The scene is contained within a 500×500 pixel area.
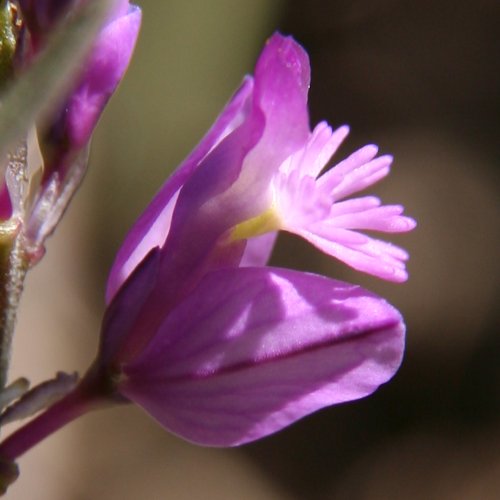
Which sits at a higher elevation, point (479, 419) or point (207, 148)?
point (207, 148)

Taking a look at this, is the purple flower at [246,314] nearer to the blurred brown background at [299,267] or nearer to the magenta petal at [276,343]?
the magenta petal at [276,343]

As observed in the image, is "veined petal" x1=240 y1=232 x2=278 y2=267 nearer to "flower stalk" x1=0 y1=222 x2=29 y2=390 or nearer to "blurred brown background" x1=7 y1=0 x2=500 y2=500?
"flower stalk" x1=0 y1=222 x2=29 y2=390

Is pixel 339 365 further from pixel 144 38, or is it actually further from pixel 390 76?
pixel 390 76

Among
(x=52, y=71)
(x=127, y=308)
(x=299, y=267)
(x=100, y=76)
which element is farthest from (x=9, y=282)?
(x=299, y=267)

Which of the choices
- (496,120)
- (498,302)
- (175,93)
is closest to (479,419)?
(498,302)

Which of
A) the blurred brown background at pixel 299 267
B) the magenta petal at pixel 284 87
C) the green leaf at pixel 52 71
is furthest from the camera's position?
the blurred brown background at pixel 299 267

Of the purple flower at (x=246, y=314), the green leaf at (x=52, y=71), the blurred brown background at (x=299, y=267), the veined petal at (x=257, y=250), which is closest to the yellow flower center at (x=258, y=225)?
the purple flower at (x=246, y=314)
